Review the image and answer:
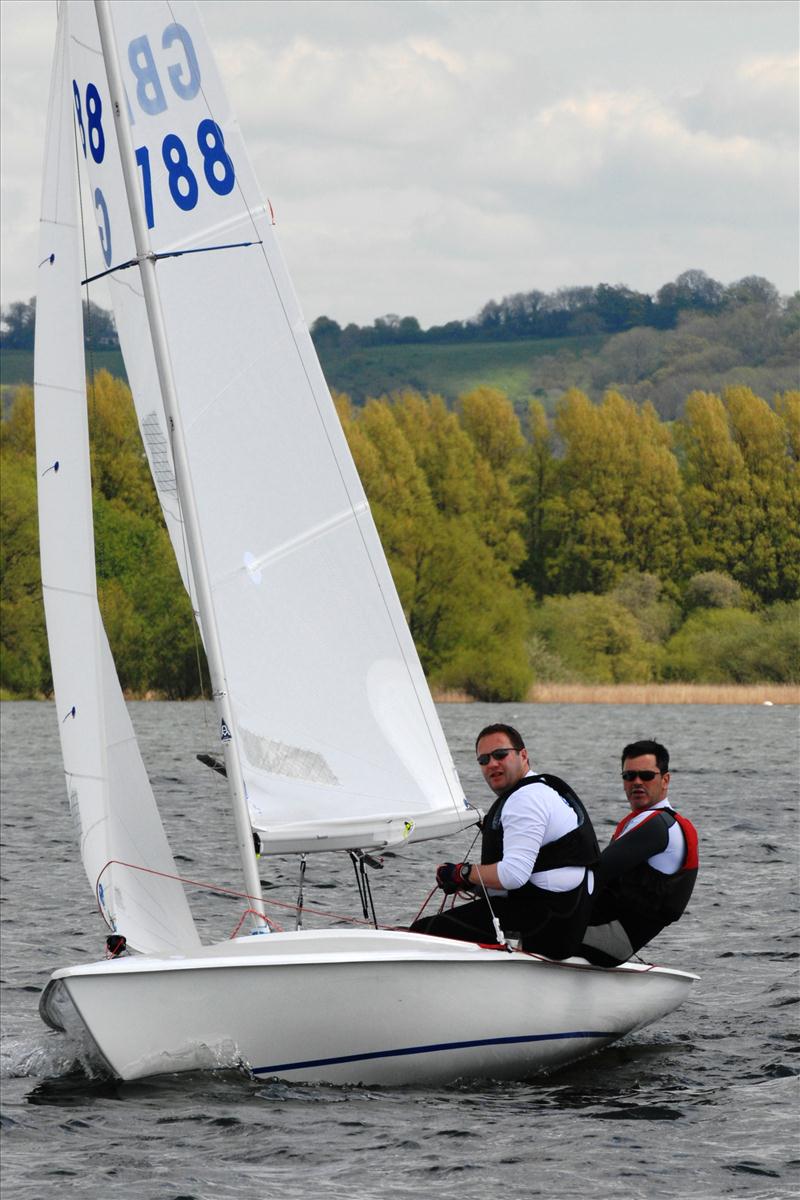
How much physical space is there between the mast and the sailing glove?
81 cm

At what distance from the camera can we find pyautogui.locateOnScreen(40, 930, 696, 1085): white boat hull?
709cm

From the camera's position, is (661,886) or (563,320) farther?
(563,320)

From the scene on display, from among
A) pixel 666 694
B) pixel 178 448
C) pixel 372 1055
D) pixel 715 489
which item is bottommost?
pixel 666 694

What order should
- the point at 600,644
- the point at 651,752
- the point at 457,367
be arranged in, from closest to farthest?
the point at 651,752 → the point at 600,644 → the point at 457,367

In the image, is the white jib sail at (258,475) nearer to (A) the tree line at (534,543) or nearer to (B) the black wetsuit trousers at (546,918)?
(B) the black wetsuit trousers at (546,918)

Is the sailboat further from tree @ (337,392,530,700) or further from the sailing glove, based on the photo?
tree @ (337,392,530,700)

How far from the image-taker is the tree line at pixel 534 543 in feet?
144

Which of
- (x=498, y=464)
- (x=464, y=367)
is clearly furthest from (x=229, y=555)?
(x=464, y=367)

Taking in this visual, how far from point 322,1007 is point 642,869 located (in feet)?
5.44

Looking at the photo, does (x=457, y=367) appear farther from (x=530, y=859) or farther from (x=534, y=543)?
(x=530, y=859)

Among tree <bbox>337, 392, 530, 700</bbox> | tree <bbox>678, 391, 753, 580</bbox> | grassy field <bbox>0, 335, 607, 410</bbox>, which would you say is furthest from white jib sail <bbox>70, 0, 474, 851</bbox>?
grassy field <bbox>0, 335, 607, 410</bbox>

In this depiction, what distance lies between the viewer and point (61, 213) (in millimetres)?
8094

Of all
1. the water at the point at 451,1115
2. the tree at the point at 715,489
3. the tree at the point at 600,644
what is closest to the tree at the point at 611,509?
the tree at the point at 715,489

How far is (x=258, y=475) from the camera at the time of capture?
8102 mm
